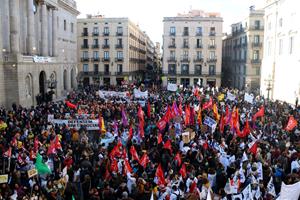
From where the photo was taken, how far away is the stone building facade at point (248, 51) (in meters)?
51.7

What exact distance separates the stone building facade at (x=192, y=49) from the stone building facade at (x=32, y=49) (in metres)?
20.2

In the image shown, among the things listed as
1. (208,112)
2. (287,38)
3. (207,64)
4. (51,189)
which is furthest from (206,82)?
(51,189)

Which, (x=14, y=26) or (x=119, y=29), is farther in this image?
(x=119, y=29)

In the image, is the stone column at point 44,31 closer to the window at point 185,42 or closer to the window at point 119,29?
the window at point 119,29

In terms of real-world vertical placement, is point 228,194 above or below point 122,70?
below

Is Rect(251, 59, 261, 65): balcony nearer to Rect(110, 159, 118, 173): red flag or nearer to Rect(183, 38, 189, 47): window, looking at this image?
Rect(183, 38, 189, 47): window

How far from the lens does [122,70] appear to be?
61031 mm

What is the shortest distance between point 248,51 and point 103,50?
24.4 meters

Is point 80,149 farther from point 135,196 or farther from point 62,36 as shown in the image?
point 62,36

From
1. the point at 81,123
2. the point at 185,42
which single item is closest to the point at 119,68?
the point at 185,42

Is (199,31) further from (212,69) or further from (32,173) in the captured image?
(32,173)

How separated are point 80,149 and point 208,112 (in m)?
10.3

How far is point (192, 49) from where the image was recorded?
194 ft

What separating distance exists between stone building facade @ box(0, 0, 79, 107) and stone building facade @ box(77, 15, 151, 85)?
1579cm
